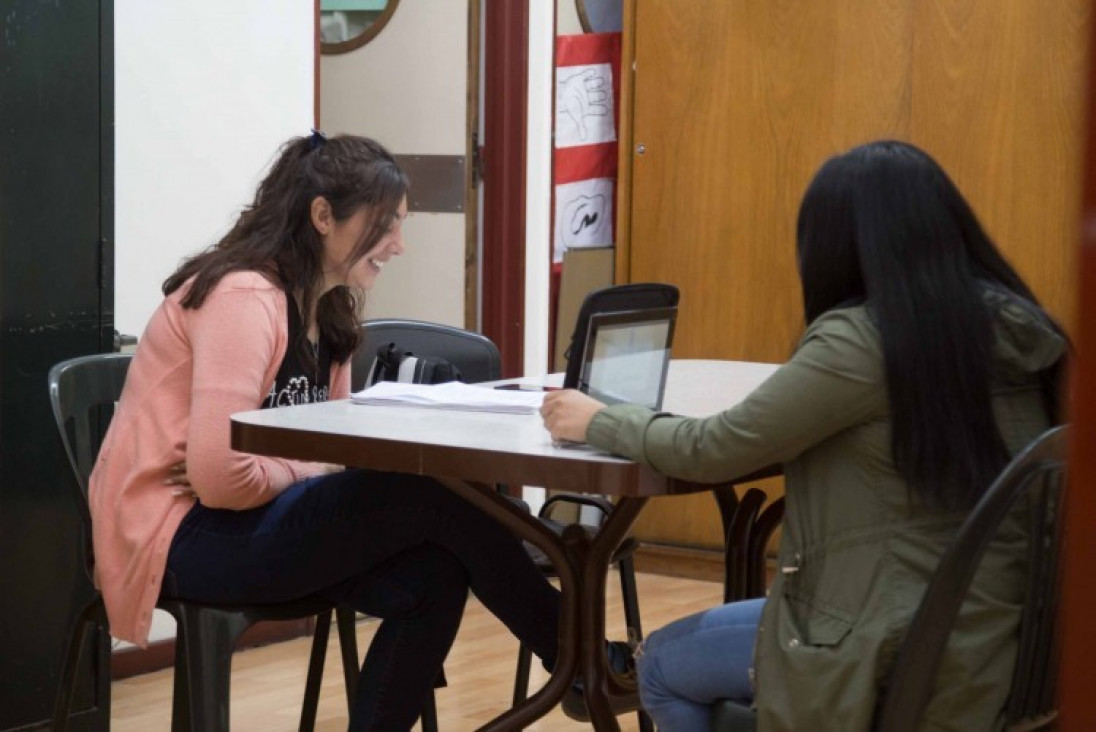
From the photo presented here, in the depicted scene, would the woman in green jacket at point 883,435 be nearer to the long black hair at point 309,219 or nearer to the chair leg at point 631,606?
the long black hair at point 309,219

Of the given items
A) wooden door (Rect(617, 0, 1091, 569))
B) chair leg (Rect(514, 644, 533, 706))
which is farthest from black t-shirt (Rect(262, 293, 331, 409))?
wooden door (Rect(617, 0, 1091, 569))

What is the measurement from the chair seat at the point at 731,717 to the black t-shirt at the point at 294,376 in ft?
2.79

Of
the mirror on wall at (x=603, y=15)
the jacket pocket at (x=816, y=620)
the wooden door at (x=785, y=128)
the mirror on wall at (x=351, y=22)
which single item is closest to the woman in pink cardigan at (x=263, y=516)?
the jacket pocket at (x=816, y=620)

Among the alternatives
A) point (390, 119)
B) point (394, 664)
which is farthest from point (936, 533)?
point (390, 119)

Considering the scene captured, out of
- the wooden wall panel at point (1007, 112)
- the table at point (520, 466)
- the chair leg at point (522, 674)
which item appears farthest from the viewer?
the wooden wall panel at point (1007, 112)

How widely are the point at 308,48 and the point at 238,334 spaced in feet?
6.24

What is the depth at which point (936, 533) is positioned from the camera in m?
1.60

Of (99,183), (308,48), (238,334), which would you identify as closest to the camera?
(238,334)

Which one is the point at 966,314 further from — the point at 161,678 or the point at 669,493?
the point at 161,678

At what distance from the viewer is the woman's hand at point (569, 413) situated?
1801mm

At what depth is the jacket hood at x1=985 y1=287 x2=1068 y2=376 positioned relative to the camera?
1617 millimetres

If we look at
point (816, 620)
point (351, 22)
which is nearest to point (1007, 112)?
point (351, 22)

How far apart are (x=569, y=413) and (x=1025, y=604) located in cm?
56

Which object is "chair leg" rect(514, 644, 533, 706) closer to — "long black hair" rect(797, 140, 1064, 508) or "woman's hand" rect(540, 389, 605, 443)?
"woman's hand" rect(540, 389, 605, 443)
